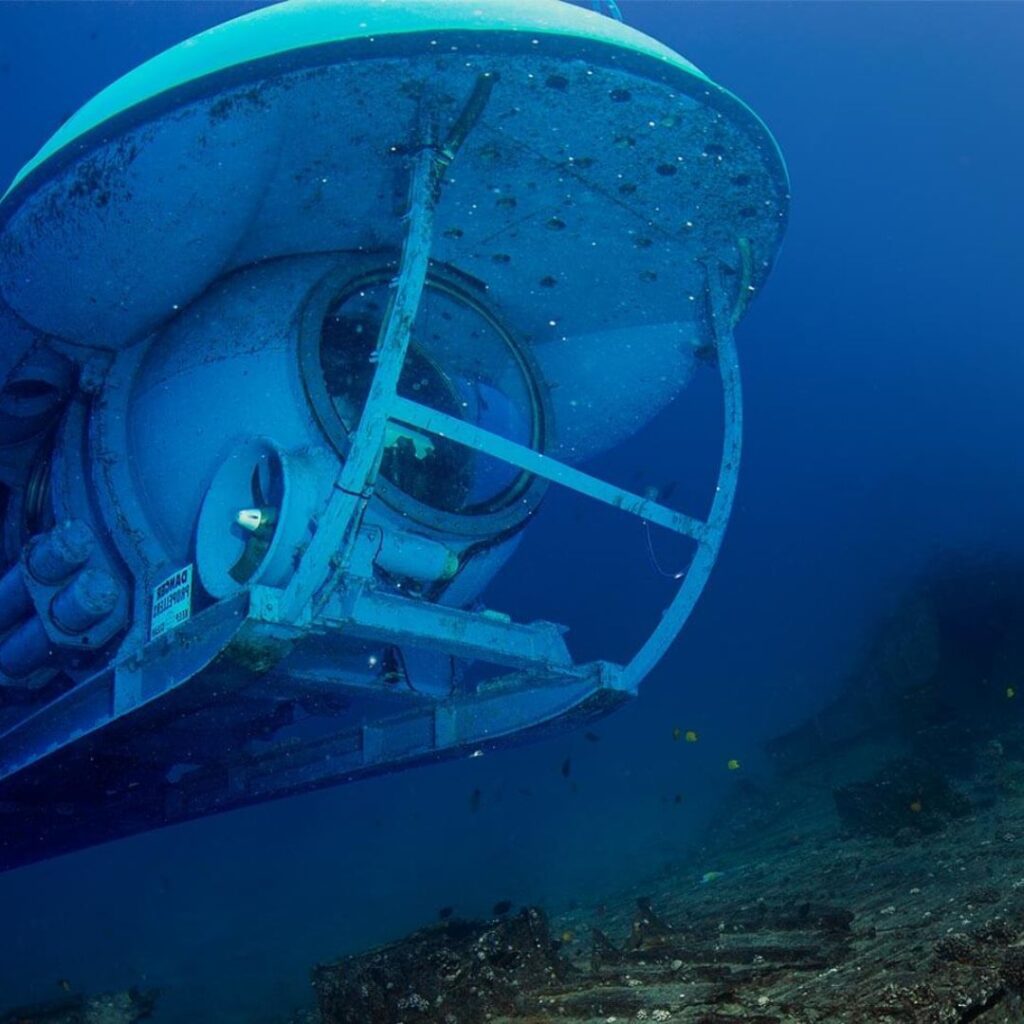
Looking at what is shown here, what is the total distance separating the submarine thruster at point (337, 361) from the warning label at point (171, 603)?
4cm

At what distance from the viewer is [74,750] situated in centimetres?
505

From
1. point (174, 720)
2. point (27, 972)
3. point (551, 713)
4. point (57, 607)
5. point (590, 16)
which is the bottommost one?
point (27, 972)

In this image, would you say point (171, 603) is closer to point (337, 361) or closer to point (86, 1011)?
point (337, 361)

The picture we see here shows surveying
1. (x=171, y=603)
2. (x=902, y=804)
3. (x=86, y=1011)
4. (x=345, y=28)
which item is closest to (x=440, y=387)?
(x=171, y=603)

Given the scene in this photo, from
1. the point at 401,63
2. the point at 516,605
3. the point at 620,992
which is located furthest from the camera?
the point at 516,605

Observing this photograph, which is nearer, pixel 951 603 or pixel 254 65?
pixel 254 65

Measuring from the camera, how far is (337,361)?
5254 millimetres

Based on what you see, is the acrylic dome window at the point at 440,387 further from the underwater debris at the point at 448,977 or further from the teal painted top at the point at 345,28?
the underwater debris at the point at 448,977

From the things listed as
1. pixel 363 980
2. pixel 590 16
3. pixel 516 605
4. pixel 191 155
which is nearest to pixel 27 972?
pixel 516 605

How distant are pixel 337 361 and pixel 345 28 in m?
2.16

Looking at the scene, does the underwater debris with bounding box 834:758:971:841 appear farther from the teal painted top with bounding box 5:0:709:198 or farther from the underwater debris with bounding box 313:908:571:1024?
the teal painted top with bounding box 5:0:709:198

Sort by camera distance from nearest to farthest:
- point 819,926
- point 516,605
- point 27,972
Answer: point 819,926, point 27,972, point 516,605

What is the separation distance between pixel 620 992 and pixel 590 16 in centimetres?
447

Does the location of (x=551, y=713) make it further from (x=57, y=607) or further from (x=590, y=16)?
(x=590, y=16)
